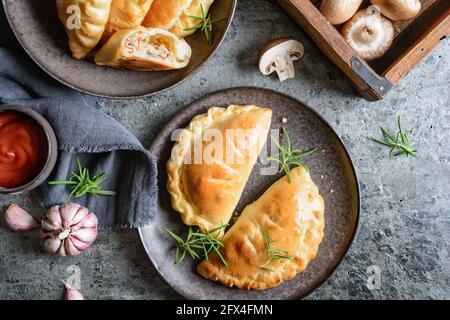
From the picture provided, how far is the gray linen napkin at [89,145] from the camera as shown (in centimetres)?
194

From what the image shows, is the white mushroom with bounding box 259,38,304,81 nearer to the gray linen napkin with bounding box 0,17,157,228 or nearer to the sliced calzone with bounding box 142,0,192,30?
the sliced calzone with bounding box 142,0,192,30

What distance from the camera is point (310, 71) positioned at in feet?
7.08

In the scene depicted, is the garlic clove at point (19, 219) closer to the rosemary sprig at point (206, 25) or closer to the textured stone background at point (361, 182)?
the textured stone background at point (361, 182)

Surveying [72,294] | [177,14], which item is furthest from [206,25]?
[72,294]

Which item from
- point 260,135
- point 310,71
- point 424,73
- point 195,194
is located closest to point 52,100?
point 195,194

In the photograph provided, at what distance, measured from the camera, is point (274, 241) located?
203 cm

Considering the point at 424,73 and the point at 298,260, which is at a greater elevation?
the point at 424,73

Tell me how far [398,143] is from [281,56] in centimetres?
61

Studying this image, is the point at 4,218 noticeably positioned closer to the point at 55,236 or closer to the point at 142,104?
the point at 55,236

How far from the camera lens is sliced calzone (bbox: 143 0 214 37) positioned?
183cm

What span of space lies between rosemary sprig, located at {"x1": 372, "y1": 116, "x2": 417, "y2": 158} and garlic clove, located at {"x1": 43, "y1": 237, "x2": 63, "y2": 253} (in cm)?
Result: 133

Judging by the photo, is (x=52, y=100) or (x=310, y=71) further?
(x=310, y=71)

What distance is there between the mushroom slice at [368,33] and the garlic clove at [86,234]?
1237mm

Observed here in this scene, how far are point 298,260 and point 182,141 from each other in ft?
2.14
